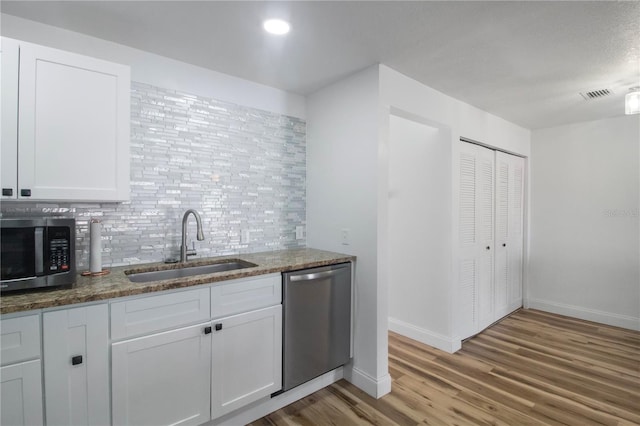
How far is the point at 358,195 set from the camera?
244 centimetres

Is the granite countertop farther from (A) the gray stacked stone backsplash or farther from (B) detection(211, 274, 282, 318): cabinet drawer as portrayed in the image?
(A) the gray stacked stone backsplash

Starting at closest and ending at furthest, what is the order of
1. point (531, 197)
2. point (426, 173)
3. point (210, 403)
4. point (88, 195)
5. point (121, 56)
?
point (88, 195), point (210, 403), point (121, 56), point (426, 173), point (531, 197)

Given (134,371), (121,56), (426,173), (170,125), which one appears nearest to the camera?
(134,371)

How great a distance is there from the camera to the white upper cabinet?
4.94 ft

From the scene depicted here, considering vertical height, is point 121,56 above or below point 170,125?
above

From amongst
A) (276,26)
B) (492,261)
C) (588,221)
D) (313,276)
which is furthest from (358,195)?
(588,221)

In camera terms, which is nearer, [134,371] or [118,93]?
[134,371]

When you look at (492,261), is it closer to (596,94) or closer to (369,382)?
(596,94)

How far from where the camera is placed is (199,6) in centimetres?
164

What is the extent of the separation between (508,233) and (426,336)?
5.72ft

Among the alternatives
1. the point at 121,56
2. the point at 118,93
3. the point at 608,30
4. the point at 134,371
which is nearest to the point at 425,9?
the point at 608,30

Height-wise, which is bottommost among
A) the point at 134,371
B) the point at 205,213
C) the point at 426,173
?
the point at 134,371

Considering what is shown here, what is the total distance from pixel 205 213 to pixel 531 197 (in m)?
4.11

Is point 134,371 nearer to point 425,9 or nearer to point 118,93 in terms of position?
point 118,93
